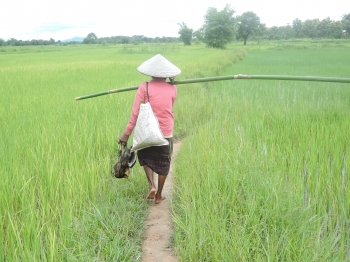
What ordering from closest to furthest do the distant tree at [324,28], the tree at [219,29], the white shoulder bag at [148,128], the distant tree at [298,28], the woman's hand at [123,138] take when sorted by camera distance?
the white shoulder bag at [148,128] → the woman's hand at [123,138] → the tree at [219,29] → the distant tree at [324,28] → the distant tree at [298,28]

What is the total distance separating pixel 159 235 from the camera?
2.56 meters

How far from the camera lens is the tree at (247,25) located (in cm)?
6253

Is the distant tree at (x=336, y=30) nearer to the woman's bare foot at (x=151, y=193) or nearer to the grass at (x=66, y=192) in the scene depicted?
the grass at (x=66, y=192)

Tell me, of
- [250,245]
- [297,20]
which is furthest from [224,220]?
[297,20]

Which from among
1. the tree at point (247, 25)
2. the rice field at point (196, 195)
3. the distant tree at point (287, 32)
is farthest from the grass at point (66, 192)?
the distant tree at point (287, 32)

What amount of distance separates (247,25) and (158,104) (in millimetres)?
64220

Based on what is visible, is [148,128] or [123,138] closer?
[148,128]

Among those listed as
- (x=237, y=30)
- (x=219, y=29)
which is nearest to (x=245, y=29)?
(x=237, y=30)

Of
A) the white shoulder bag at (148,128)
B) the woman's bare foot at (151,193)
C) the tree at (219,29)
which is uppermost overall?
the tree at (219,29)

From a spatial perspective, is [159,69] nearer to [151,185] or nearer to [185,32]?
[151,185]

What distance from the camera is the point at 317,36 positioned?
194 ft

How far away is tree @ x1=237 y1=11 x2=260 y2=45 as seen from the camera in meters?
62.5

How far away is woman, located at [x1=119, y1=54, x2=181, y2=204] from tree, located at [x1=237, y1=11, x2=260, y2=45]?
62.8 m

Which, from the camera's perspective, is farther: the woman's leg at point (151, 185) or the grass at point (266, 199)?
the woman's leg at point (151, 185)
